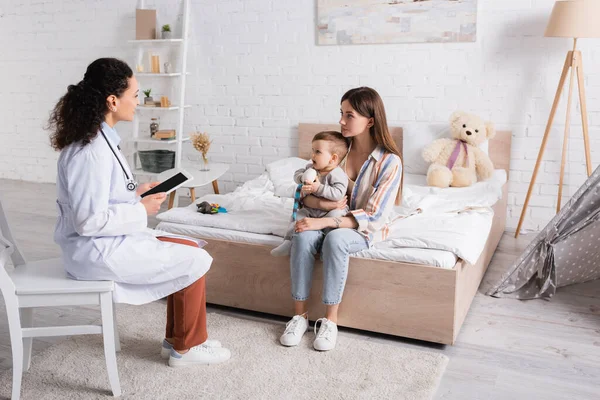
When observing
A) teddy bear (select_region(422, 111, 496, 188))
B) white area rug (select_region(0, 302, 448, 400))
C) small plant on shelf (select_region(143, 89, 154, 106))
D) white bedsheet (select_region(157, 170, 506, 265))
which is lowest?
white area rug (select_region(0, 302, 448, 400))

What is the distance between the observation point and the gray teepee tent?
266cm

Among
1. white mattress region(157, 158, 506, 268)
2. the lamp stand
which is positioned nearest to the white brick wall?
the lamp stand

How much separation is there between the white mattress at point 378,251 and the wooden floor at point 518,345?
323mm

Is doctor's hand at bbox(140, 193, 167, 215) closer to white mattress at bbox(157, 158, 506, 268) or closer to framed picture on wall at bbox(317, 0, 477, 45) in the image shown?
white mattress at bbox(157, 158, 506, 268)

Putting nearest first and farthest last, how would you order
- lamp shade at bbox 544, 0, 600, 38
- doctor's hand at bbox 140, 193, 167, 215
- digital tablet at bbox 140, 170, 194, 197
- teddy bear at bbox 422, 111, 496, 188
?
doctor's hand at bbox 140, 193, 167, 215
digital tablet at bbox 140, 170, 194, 197
lamp shade at bbox 544, 0, 600, 38
teddy bear at bbox 422, 111, 496, 188

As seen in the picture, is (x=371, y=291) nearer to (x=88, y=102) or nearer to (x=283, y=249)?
(x=283, y=249)

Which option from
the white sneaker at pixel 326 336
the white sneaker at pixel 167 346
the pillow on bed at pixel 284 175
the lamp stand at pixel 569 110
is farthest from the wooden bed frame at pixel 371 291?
the lamp stand at pixel 569 110

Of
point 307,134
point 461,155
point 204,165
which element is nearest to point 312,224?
point 461,155

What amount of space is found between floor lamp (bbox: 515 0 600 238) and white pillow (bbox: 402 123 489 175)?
0.60 metres

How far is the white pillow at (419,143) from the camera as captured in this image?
372 centimetres

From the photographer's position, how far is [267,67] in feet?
14.0

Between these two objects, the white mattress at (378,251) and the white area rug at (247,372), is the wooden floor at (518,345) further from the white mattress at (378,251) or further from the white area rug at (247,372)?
the white mattress at (378,251)

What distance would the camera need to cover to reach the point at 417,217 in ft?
8.94

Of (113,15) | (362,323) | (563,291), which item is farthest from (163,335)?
(113,15)
